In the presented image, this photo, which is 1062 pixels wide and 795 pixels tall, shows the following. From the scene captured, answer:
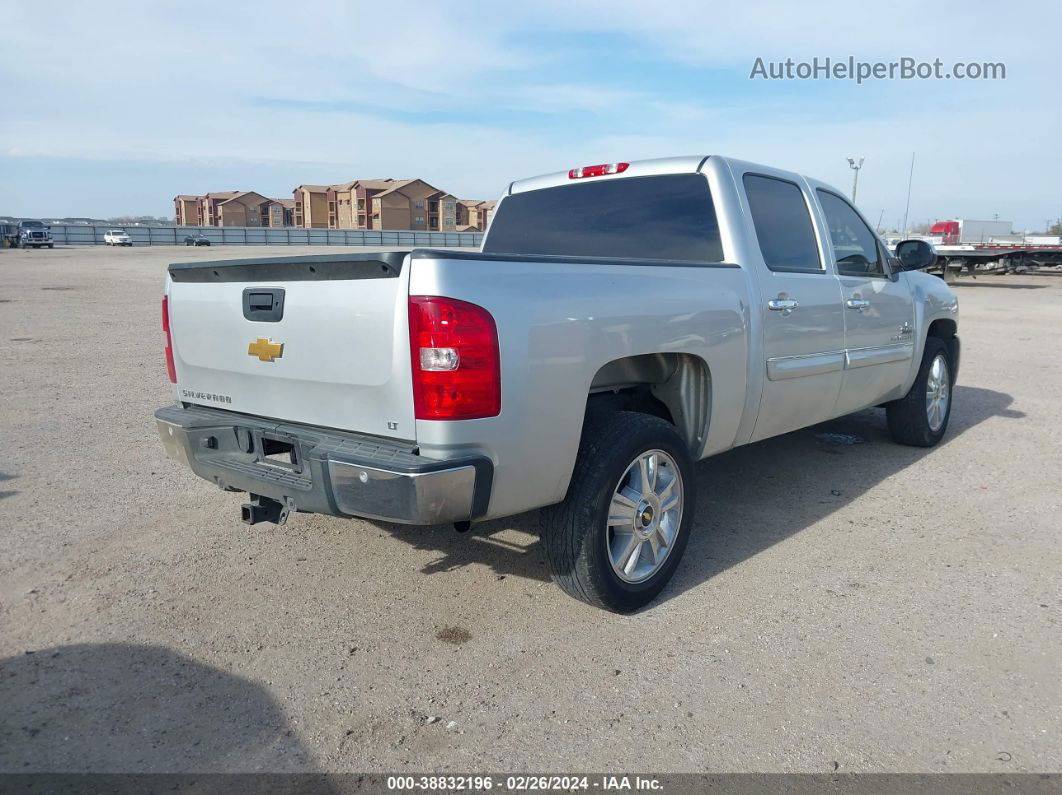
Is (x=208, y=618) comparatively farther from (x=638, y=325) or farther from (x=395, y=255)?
(x=638, y=325)

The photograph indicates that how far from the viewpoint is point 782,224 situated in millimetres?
4848

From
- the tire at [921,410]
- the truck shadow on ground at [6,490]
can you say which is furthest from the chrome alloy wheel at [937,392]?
the truck shadow on ground at [6,490]

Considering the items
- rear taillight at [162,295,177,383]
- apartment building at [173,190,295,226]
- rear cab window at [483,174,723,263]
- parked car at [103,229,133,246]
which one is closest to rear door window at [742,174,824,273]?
rear cab window at [483,174,723,263]

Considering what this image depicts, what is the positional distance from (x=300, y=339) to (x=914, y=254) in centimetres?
443

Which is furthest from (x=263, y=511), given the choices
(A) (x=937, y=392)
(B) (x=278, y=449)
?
(A) (x=937, y=392)

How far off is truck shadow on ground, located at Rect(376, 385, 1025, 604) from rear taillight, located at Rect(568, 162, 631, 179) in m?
2.02

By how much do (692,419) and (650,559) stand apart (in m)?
0.74

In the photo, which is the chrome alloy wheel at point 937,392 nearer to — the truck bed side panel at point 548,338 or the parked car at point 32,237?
the truck bed side panel at point 548,338

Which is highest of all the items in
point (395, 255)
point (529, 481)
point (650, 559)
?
point (395, 255)

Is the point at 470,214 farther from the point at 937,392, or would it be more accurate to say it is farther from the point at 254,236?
the point at 937,392

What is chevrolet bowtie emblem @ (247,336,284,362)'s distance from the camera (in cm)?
344

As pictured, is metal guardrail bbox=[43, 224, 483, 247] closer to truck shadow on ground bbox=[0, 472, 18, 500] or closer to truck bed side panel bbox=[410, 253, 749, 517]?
truck shadow on ground bbox=[0, 472, 18, 500]

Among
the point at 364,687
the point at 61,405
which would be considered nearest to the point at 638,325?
the point at 364,687

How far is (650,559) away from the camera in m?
3.83
